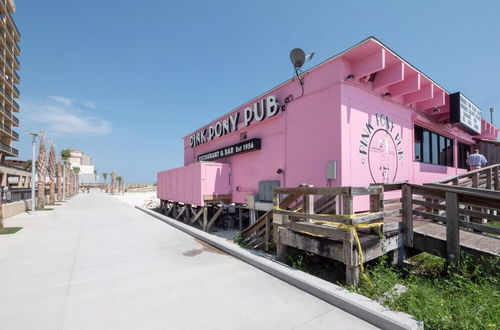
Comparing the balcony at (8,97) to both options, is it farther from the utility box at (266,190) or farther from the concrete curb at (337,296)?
the concrete curb at (337,296)

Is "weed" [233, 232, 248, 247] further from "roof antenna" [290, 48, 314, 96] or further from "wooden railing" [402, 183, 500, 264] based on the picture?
"roof antenna" [290, 48, 314, 96]

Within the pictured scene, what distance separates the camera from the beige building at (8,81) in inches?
1130

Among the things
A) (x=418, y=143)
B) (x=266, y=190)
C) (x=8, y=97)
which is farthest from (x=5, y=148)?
(x=418, y=143)

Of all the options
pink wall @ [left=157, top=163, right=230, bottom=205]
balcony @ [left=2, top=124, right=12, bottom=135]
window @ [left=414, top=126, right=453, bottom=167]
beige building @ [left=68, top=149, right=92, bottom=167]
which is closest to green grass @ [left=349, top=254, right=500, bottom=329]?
window @ [left=414, top=126, right=453, bottom=167]

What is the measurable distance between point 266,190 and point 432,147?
328 inches

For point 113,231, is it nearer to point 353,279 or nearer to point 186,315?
point 186,315

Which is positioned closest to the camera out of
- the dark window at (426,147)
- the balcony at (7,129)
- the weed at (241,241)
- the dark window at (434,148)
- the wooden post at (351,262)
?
the wooden post at (351,262)

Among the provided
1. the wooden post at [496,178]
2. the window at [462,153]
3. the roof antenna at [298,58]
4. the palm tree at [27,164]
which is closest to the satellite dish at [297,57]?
the roof antenna at [298,58]

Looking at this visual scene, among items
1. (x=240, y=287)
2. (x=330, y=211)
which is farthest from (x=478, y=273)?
(x=240, y=287)

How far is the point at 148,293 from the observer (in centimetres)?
385

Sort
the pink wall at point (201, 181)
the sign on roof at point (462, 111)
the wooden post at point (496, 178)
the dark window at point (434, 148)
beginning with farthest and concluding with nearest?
the dark window at point (434, 148) → the pink wall at point (201, 181) → the sign on roof at point (462, 111) → the wooden post at point (496, 178)

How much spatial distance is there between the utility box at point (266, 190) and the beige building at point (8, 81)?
100.0 ft

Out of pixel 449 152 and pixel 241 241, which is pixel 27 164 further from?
pixel 449 152

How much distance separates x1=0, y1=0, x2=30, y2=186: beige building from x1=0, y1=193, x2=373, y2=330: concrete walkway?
2979 centimetres
